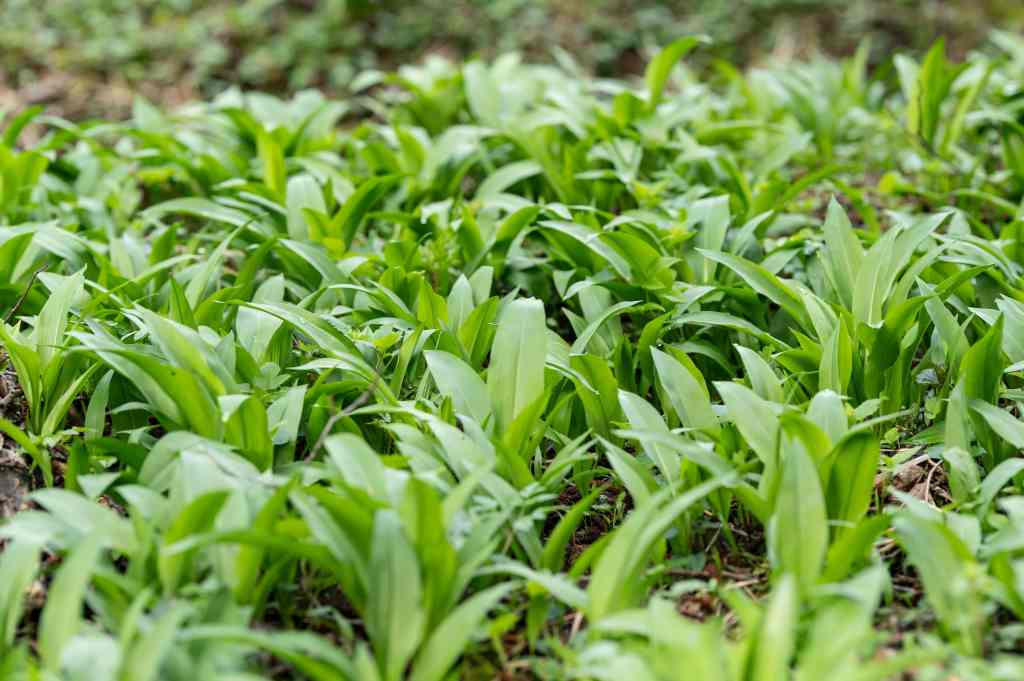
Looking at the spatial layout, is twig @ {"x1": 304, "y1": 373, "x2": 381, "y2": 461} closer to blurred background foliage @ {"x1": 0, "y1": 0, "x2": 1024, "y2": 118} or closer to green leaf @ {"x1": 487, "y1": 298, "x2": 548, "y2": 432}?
green leaf @ {"x1": 487, "y1": 298, "x2": 548, "y2": 432}

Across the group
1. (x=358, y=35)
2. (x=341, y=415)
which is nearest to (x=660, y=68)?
(x=341, y=415)

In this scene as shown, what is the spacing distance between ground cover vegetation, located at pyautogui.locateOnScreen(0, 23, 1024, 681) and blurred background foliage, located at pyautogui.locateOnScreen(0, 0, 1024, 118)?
87.1 inches

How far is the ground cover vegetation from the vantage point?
1.61 m

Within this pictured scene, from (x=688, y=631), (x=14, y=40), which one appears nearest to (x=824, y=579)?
(x=688, y=631)

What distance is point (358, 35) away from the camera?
6.02m

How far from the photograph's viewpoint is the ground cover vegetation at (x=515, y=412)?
1.61 metres

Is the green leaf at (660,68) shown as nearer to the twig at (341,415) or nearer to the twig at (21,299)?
the twig at (341,415)

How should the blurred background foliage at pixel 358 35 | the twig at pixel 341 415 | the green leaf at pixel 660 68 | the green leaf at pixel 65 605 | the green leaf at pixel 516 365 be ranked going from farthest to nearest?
the blurred background foliage at pixel 358 35, the green leaf at pixel 660 68, the green leaf at pixel 516 365, the twig at pixel 341 415, the green leaf at pixel 65 605

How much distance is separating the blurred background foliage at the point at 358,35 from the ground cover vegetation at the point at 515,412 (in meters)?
2.21

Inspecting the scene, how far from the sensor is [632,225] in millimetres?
2852

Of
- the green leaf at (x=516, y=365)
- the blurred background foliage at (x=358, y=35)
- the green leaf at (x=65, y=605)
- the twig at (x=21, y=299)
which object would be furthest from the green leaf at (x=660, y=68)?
the green leaf at (x=65, y=605)

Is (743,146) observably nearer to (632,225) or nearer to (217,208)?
(632,225)

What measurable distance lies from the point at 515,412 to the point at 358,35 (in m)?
4.47

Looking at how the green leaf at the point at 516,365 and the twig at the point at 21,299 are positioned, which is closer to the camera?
the green leaf at the point at 516,365
